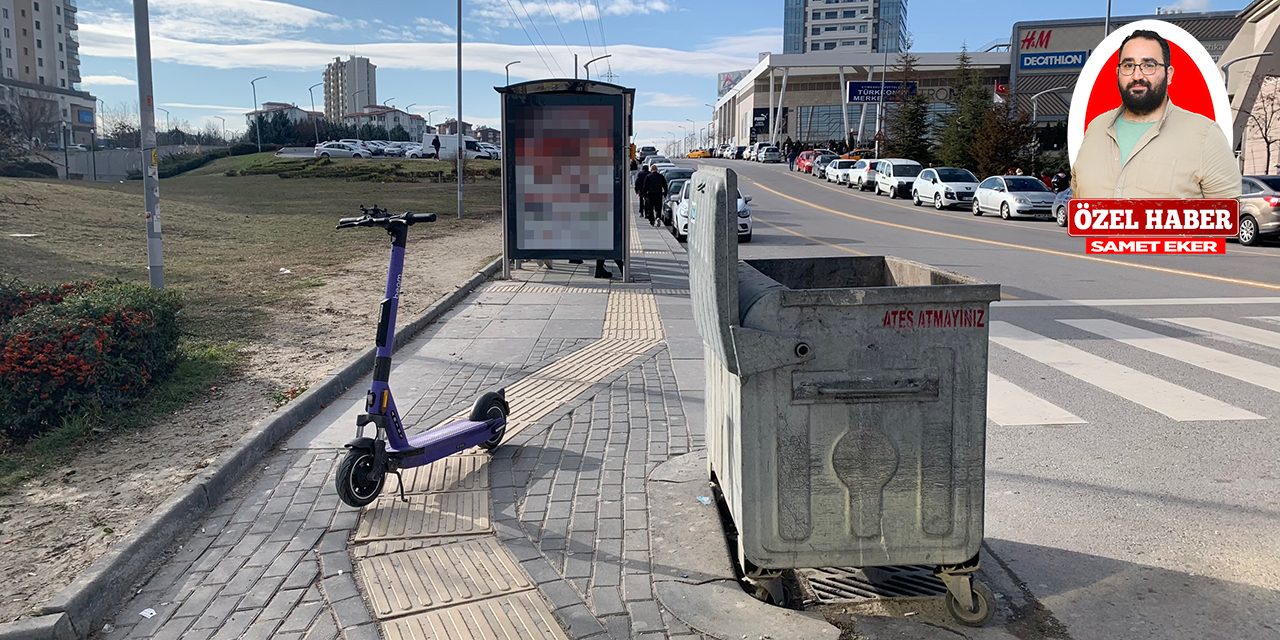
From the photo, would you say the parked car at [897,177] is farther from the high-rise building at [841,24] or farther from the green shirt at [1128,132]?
the high-rise building at [841,24]

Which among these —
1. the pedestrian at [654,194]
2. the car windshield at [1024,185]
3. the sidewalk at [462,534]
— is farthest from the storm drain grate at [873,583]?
the car windshield at [1024,185]

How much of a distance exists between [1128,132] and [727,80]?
164717 mm

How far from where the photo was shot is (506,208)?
14633mm

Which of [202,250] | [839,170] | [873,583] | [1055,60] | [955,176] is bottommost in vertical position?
[873,583]

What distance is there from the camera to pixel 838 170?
174ft

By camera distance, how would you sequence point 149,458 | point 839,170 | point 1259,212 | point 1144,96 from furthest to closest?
point 839,170
point 1144,96
point 1259,212
point 149,458

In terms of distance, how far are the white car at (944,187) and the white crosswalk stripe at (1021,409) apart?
95.8 ft

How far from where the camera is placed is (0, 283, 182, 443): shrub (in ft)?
19.5

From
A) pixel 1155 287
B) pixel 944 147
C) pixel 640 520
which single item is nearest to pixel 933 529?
Result: pixel 640 520

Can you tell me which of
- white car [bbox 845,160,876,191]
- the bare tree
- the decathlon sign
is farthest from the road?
the decathlon sign

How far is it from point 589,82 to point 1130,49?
18688 millimetres

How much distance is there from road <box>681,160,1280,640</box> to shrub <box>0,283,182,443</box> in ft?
→ 18.8

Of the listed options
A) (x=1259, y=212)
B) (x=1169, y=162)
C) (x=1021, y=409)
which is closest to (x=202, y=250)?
(x=1021, y=409)

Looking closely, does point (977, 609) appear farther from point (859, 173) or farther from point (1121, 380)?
point (859, 173)
